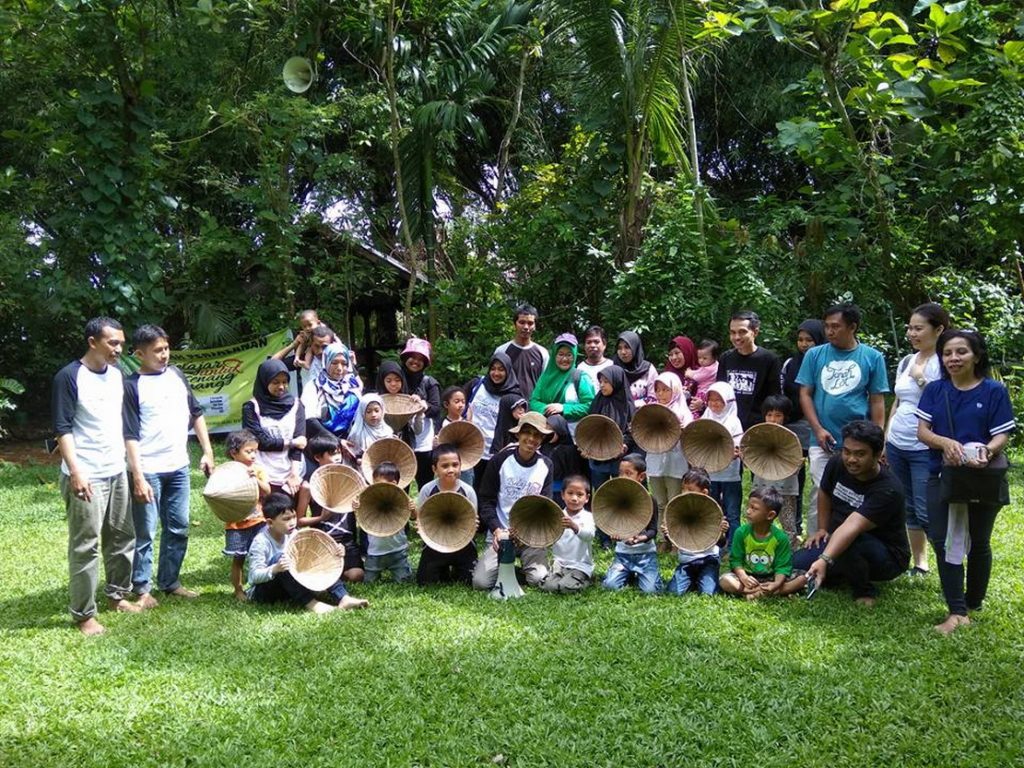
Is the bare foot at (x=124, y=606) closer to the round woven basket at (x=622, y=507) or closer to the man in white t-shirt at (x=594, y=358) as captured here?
the round woven basket at (x=622, y=507)

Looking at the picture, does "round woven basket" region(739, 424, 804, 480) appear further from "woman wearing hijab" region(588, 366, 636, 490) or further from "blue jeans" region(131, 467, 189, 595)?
"blue jeans" region(131, 467, 189, 595)

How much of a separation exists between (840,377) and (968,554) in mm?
1246

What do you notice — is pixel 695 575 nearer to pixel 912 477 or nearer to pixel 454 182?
pixel 912 477

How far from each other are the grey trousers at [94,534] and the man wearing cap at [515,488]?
201 cm

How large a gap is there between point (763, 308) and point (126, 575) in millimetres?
6319

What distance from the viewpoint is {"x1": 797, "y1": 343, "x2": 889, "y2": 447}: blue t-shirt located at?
16.1ft

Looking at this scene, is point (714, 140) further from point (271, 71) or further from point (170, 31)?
point (170, 31)

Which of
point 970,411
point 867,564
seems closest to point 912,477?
point 867,564

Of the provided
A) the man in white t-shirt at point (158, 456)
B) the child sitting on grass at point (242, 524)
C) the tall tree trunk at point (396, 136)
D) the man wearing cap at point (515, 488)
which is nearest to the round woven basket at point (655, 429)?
the man wearing cap at point (515, 488)

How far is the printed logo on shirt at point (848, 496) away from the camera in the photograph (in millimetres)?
4574

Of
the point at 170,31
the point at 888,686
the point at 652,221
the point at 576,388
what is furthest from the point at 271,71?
the point at 888,686

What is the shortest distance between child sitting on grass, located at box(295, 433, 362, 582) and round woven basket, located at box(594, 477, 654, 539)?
1.58 m

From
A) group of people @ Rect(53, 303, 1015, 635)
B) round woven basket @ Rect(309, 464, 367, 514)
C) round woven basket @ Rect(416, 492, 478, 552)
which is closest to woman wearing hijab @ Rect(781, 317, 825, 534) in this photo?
group of people @ Rect(53, 303, 1015, 635)

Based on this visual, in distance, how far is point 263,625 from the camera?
14.8 ft
